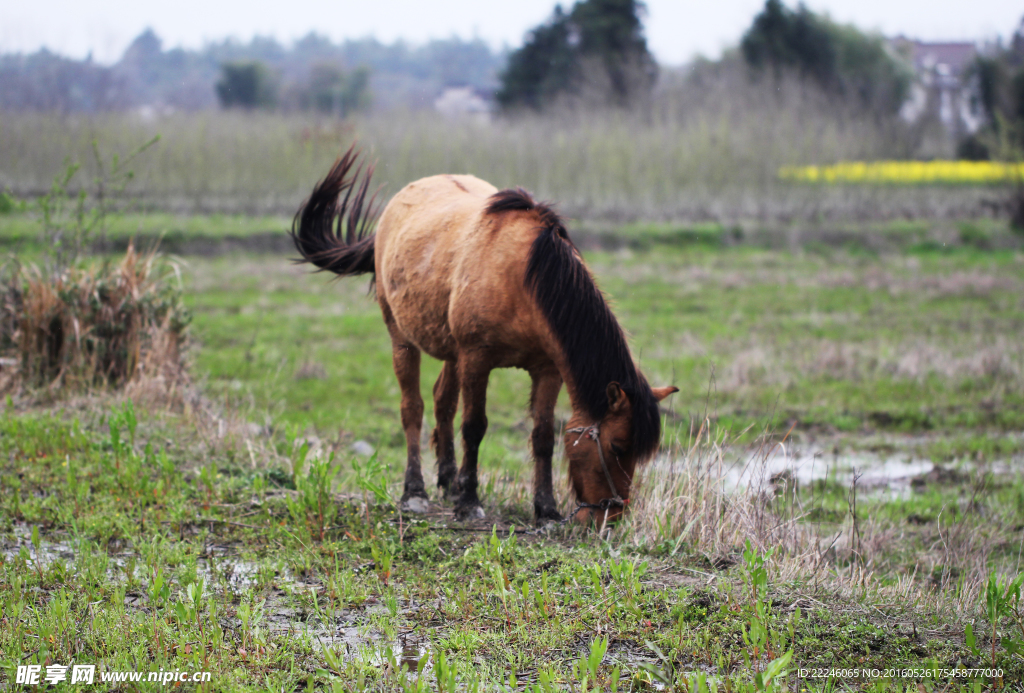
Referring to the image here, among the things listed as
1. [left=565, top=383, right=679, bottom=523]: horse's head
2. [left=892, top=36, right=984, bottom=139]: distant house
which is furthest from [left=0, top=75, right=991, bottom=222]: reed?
[left=565, top=383, right=679, bottom=523]: horse's head

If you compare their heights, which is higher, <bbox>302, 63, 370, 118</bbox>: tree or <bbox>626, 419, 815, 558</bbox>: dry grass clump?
<bbox>302, 63, 370, 118</bbox>: tree

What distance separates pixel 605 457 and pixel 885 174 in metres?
24.6

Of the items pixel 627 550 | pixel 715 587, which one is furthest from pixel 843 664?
pixel 627 550

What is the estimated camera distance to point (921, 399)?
8.12 metres

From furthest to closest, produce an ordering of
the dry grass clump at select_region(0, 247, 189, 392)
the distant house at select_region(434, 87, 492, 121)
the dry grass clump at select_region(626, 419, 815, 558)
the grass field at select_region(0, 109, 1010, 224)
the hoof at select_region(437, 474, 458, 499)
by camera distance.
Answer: the distant house at select_region(434, 87, 492, 121), the grass field at select_region(0, 109, 1010, 224), the dry grass clump at select_region(0, 247, 189, 392), the hoof at select_region(437, 474, 458, 499), the dry grass clump at select_region(626, 419, 815, 558)

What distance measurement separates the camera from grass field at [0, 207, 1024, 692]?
2.79 meters

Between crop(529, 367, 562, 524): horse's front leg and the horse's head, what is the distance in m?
0.23

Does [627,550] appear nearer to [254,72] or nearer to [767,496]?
[767,496]

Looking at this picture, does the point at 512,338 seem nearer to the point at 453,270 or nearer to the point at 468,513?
the point at 453,270

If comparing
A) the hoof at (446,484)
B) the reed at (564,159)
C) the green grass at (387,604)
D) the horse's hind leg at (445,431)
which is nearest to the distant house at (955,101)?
the reed at (564,159)

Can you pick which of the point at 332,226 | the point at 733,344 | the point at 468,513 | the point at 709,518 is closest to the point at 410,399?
the point at 468,513

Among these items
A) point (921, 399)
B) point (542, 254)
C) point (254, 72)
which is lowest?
point (921, 399)

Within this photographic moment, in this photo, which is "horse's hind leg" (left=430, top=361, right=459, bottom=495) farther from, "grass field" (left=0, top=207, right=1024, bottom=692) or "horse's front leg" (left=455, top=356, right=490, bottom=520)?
"horse's front leg" (left=455, top=356, right=490, bottom=520)

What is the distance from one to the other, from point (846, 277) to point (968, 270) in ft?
10.2
